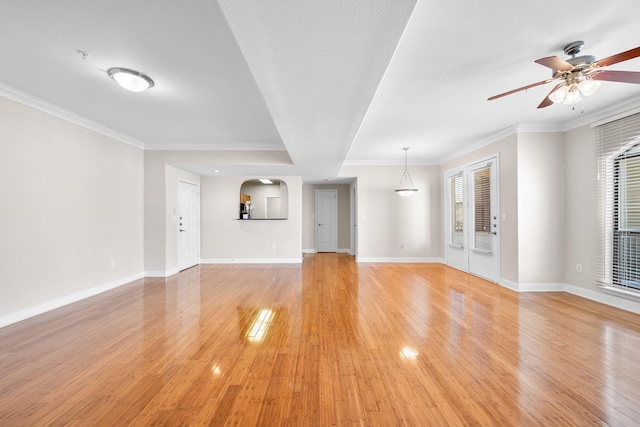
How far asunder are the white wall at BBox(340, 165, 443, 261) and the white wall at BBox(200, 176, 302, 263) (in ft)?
5.68

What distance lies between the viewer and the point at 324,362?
7.42ft

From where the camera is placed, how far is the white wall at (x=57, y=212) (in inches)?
124

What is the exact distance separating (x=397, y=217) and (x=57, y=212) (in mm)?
6488

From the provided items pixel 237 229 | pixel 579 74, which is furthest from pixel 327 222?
pixel 579 74

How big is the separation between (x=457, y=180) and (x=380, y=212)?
6.31 feet

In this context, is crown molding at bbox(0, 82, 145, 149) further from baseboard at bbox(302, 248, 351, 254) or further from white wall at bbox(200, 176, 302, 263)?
baseboard at bbox(302, 248, 351, 254)

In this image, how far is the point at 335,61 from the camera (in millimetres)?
1969

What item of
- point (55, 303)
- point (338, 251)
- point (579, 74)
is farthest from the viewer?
point (338, 251)

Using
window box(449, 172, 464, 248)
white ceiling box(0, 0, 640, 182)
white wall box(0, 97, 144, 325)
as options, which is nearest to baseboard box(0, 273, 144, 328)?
white wall box(0, 97, 144, 325)

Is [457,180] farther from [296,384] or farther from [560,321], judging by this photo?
[296,384]

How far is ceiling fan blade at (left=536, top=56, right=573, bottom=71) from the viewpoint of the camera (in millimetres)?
2033

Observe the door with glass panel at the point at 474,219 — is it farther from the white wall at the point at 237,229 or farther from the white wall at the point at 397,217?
the white wall at the point at 237,229

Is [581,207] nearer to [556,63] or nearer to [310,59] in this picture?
[556,63]

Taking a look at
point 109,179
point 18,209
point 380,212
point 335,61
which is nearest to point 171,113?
point 109,179
